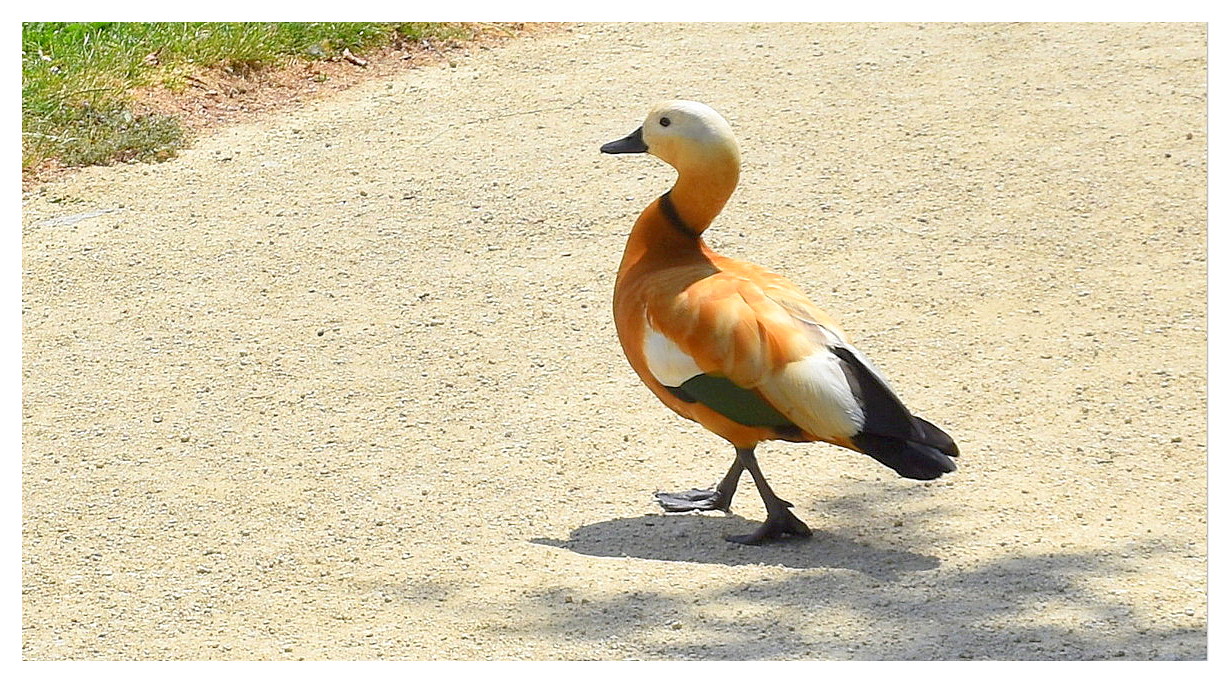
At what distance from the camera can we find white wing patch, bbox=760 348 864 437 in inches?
164

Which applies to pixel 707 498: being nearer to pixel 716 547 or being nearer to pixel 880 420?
pixel 716 547

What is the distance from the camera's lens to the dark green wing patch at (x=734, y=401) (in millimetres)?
4242

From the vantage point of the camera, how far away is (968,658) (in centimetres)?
377

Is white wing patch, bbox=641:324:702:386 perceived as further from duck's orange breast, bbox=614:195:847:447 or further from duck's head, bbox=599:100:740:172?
duck's head, bbox=599:100:740:172

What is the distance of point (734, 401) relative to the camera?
14.0 feet

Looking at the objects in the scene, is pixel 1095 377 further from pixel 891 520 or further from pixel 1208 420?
pixel 891 520

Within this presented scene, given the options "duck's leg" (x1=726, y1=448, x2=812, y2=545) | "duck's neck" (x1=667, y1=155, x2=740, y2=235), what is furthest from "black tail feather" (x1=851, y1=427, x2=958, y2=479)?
"duck's neck" (x1=667, y1=155, x2=740, y2=235)

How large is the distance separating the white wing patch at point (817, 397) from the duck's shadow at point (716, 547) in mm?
404

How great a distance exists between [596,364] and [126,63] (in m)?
4.03

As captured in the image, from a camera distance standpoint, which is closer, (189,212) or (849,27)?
(189,212)

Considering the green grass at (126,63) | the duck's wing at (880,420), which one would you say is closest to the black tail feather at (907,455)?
the duck's wing at (880,420)

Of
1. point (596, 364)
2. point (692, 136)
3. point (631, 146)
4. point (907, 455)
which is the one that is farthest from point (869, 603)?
point (596, 364)

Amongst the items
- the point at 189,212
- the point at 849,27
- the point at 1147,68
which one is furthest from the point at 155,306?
the point at 1147,68

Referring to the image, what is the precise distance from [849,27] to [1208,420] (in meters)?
4.48
